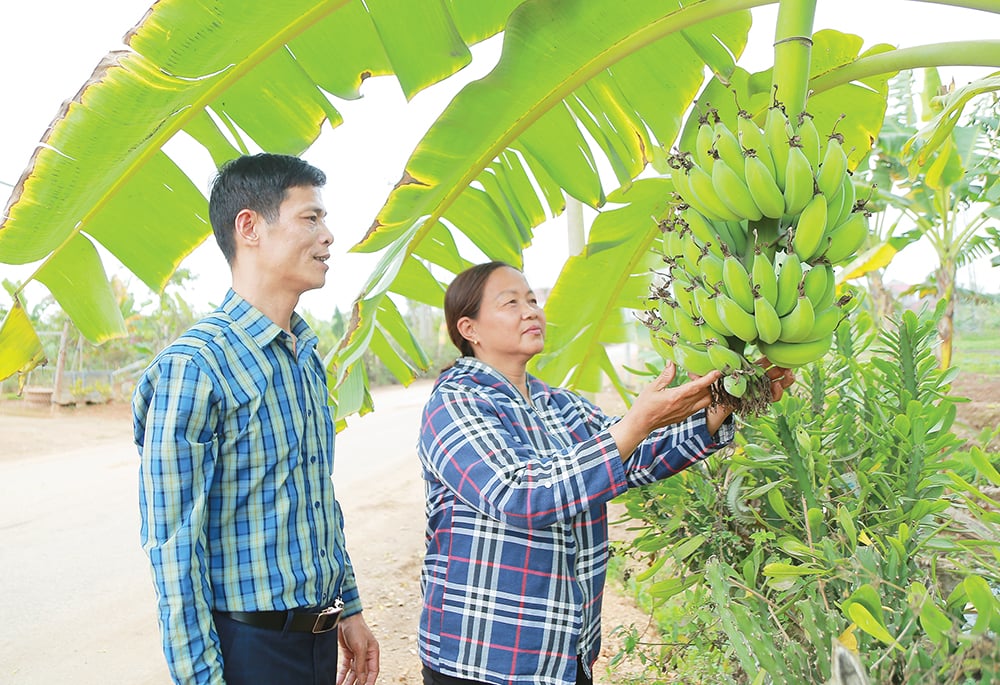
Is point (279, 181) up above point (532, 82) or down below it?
below

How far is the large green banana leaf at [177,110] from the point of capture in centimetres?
172

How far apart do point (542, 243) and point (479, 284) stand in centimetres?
76

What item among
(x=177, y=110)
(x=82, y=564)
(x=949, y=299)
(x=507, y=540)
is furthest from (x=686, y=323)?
(x=82, y=564)

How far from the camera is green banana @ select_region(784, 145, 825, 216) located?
3.66ft

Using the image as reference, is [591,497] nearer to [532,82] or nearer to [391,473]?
[532,82]

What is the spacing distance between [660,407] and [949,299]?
507 cm

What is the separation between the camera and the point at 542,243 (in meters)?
2.67

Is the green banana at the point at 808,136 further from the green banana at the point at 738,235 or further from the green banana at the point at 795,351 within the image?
the green banana at the point at 795,351

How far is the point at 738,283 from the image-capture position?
3.84ft

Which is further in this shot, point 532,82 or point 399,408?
point 399,408

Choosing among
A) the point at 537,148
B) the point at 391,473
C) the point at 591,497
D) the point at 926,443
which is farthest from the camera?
the point at 391,473

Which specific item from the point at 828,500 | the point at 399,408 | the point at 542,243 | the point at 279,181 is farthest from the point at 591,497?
the point at 399,408

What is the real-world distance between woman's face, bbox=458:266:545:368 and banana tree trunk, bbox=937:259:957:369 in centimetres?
462

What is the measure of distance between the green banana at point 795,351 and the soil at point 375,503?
1.05 meters
